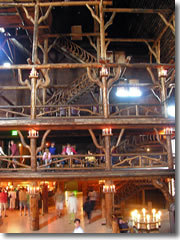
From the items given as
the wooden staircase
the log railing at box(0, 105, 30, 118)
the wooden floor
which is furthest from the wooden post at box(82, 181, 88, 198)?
the log railing at box(0, 105, 30, 118)

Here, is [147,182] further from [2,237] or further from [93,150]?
[2,237]

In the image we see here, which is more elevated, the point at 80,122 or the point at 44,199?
the point at 80,122

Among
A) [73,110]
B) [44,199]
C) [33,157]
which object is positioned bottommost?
[44,199]

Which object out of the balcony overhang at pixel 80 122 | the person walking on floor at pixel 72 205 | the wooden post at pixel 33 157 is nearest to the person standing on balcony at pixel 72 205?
the person walking on floor at pixel 72 205

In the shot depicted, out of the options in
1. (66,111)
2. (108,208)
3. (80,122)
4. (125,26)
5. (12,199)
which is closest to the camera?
(108,208)

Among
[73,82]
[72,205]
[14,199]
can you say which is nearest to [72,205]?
[72,205]

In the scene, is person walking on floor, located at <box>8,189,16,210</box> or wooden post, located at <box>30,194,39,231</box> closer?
wooden post, located at <box>30,194,39,231</box>

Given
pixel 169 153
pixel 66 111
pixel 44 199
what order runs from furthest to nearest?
pixel 44 199 → pixel 66 111 → pixel 169 153

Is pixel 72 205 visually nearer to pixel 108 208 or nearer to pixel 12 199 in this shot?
pixel 108 208

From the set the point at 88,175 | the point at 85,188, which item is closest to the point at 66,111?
the point at 88,175

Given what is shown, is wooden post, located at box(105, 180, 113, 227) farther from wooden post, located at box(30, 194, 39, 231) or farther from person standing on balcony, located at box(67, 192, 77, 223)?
wooden post, located at box(30, 194, 39, 231)

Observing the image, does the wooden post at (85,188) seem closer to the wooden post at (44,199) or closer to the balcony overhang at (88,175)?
the wooden post at (44,199)

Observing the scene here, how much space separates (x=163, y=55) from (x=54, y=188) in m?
14.3

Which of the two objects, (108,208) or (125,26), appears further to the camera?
(125,26)
